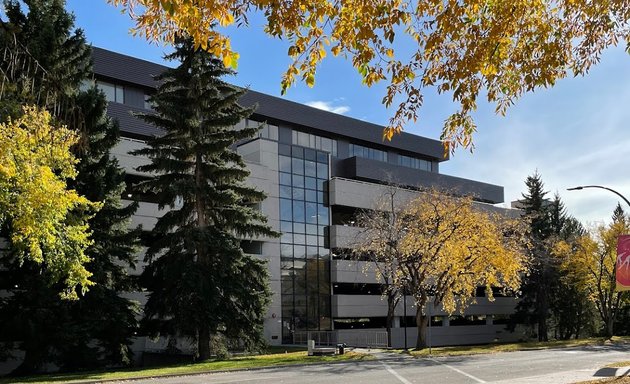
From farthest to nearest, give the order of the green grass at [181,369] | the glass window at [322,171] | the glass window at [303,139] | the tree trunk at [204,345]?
the glass window at [303,139]
the glass window at [322,171]
the tree trunk at [204,345]
the green grass at [181,369]

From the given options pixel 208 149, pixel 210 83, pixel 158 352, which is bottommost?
pixel 158 352

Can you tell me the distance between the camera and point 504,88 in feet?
28.2

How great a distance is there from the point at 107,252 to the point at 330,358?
1137 centimetres

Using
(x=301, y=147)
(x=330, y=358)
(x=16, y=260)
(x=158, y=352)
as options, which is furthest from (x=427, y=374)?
(x=301, y=147)

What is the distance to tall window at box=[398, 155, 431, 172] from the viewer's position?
62809mm

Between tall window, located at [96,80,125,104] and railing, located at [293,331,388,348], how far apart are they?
21.1m

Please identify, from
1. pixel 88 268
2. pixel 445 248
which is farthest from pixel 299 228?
pixel 88 268

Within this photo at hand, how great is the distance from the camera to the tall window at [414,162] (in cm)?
6281

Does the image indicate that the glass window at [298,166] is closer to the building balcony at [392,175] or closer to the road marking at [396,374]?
the building balcony at [392,175]

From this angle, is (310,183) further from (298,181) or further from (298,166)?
(298,166)

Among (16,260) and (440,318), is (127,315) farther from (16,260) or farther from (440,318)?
(440,318)

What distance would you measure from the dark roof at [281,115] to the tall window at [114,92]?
0.68 metres

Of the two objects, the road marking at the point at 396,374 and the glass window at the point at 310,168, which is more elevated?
the glass window at the point at 310,168

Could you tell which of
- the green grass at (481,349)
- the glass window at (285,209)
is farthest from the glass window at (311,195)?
the green grass at (481,349)
